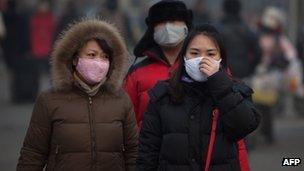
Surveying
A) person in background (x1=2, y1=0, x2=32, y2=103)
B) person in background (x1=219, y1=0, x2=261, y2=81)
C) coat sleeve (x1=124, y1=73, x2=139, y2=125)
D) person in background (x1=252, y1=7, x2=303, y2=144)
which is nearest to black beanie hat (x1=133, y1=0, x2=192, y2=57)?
coat sleeve (x1=124, y1=73, x2=139, y2=125)

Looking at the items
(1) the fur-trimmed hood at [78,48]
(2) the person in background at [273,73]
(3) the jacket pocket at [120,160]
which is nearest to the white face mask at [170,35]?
(1) the fur-trimmed hood at [78,48]

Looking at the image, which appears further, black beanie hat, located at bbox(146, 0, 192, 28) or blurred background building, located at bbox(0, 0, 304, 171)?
blurred background building, located at bbox(0, 0, 304, 171)

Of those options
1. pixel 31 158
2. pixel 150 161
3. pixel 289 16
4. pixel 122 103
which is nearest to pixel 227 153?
pixel 150 161

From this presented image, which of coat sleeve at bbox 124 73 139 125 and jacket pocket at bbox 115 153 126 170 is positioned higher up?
coat sleeve at bbox 124 73 139 125

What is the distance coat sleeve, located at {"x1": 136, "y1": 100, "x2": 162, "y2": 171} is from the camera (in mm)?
4129

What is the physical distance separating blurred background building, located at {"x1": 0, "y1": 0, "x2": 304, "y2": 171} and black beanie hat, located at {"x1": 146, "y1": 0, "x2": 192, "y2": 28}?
2312 millimetres

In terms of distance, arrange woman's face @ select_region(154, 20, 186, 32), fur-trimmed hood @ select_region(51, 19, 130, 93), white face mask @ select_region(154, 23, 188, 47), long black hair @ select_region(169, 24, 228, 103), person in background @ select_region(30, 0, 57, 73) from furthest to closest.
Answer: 1. person in background @ select_region(30, 0, 57, 73)
2. woman's face @ select_region(154, 20, 186, 32)
3. white face mask @ select_region(154, 23, 188, 47)
4. fur-trimmed hood @ select_region(51, 19, 130, 93)
5. long black hair @ select_region(169, 24, 228, 103)

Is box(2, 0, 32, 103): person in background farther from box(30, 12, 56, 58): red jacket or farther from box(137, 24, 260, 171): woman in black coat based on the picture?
box(137, 24, 260, 171): woman in black coat

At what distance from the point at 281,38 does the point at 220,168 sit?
28.0 feet

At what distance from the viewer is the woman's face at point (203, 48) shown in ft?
13.5

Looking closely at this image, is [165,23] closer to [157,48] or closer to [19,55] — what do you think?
[157,48]

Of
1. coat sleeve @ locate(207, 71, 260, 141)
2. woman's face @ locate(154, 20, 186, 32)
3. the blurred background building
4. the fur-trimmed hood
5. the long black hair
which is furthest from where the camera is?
the blurred background building

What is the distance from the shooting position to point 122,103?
4570 mm

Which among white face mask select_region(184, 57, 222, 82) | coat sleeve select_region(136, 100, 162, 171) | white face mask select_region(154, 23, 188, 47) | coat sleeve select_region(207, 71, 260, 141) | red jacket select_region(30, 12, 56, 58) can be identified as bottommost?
coat sleeve select_region(136, 100, 162, 171)
